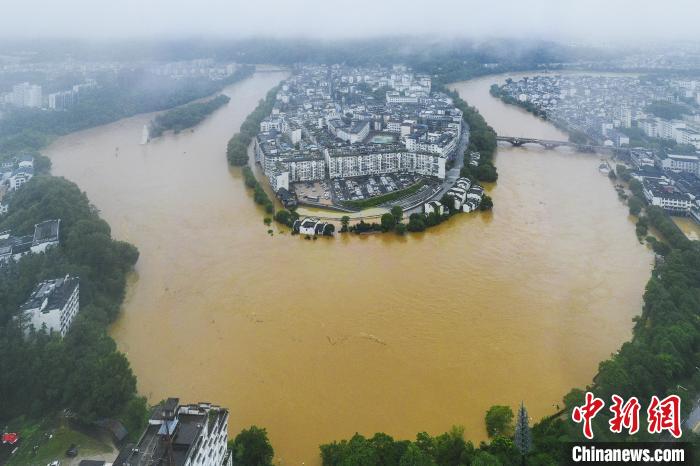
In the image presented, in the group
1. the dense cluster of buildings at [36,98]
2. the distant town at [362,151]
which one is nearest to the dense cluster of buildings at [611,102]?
the distant town at [362,151]

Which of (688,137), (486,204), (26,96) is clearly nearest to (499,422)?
(486,204)

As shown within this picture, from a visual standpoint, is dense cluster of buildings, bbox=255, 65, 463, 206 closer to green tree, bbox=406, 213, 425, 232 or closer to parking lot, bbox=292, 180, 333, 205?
parking lot, bbox=292, 180, 333, 205

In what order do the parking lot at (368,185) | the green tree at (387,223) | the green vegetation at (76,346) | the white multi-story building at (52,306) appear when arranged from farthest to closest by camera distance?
the parking lot at (368,185), the green tree at (387,223), the white multi-story building at (52,306), the green vegetation at (76,346)

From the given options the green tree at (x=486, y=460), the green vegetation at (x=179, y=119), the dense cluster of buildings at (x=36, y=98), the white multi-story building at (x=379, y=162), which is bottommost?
the green tree at (x=486, y=460)

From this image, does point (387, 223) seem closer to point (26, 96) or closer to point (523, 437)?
point (523, 437)

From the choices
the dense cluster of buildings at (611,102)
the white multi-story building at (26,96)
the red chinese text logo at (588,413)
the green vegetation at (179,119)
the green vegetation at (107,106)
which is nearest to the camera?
the red chinese text logo at (588,413)

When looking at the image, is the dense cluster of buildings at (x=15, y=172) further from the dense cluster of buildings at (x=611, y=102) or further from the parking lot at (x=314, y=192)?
the dense cluster of buildings at (x=611, y=102)
